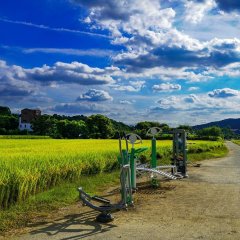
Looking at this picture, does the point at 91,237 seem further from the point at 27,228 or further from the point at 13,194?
the point at 13,194

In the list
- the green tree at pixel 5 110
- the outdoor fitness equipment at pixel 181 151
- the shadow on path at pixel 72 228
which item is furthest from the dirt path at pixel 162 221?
the green tree at pixel 5 110

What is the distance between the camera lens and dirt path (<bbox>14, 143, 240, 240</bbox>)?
24.1 ft

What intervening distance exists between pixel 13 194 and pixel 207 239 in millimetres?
4886

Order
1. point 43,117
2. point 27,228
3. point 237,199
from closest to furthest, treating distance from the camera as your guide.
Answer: point 27,228 < point 237,199 < point 43,117

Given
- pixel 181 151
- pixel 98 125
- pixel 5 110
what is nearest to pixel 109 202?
pixel 181 151

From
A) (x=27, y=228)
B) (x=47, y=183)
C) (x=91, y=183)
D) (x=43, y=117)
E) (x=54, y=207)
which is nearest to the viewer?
(x=27, y=228)

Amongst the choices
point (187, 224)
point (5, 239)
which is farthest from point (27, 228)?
point (187, 224)

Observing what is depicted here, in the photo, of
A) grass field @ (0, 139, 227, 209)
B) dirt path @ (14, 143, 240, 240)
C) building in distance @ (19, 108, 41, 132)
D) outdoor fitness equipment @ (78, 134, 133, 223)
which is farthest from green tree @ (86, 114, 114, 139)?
outdoor fitness equipment @ (78, 134, 133, 223)

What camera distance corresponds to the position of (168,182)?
14.9m

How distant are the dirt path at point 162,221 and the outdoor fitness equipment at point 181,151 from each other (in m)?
4.62

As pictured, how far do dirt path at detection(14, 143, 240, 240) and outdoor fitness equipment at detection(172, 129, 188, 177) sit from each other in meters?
4.62

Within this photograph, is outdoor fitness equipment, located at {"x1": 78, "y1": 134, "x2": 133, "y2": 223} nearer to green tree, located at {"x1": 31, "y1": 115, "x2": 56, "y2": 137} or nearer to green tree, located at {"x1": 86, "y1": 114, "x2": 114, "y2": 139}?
green tree, located at {"x1": 86, "y1": 114, "x2": 114, "y2": 139}

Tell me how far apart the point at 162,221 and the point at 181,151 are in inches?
379

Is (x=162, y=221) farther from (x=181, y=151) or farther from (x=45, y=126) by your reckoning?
(x=45, y=126)
